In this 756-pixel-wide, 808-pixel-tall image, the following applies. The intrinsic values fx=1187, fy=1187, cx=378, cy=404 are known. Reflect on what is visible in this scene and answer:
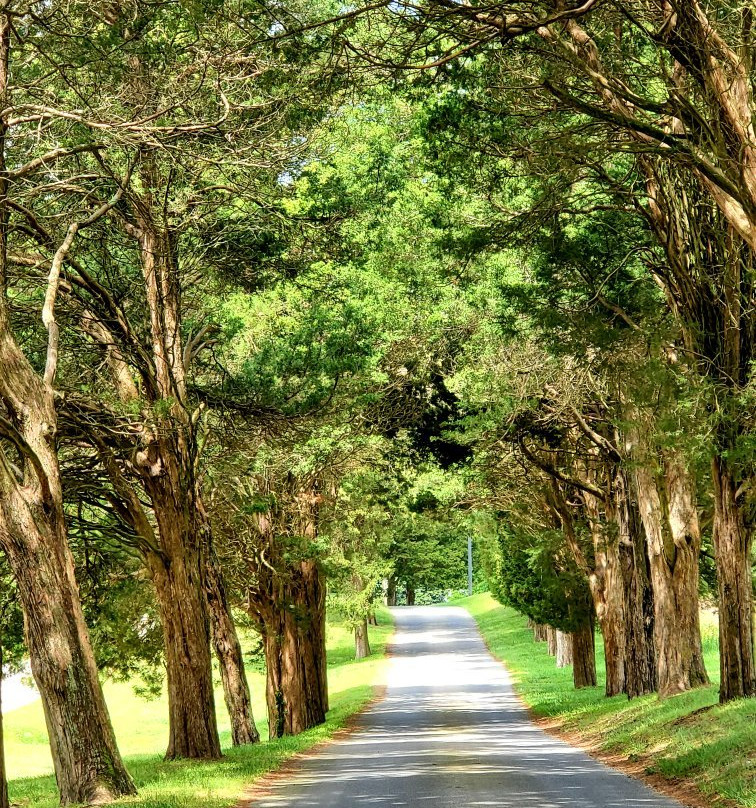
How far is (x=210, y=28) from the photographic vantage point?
12.1 meters

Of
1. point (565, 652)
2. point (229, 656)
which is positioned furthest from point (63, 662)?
point (565, 652)

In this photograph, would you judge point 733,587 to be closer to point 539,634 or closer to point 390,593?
point 539,634

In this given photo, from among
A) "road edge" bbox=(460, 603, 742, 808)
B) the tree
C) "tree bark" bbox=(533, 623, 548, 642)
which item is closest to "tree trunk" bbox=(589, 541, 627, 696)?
"road edge" bbox=(460, 603, 742, 808)

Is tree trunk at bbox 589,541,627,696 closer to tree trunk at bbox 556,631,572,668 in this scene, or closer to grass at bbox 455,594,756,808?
grass at bbox 455,594,756,808

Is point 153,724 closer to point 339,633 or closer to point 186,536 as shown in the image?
point 339,633

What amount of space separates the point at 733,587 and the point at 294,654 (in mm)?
13352

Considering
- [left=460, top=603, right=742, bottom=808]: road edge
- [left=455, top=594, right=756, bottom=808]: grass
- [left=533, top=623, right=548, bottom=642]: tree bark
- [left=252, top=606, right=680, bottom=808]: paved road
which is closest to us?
[left=460, top=603, right=742, bottom=808]: road edge

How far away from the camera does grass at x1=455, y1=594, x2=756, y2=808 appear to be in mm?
12484

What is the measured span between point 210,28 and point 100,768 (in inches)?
303

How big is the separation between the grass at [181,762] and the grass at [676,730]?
5128 mm

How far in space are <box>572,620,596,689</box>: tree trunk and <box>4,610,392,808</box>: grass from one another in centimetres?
608

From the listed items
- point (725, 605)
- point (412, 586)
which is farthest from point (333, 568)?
point (412, 586)

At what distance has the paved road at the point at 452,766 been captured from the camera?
1285 cm

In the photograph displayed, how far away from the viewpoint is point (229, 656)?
71.8 ft
